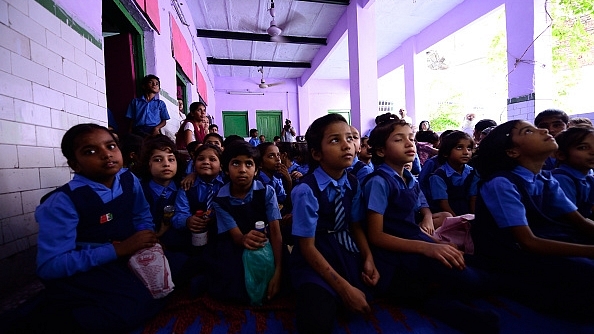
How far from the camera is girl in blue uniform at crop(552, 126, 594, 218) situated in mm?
1691

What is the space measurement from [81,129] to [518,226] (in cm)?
221

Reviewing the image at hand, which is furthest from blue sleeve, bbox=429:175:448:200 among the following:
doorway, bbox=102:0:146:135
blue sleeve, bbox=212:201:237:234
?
doorway, bbox=102:0:146:135

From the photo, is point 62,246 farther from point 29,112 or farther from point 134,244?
point 29,112

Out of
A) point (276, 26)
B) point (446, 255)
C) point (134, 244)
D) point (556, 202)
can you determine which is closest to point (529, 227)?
point (556, 202)

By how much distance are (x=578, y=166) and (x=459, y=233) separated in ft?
2.75

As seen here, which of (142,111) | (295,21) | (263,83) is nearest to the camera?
(142,111)

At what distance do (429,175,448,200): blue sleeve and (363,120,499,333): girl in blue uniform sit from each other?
76 centimetres

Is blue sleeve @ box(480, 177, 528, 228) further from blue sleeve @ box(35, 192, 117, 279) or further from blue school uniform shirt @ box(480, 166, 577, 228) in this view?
blue sleeve @ box(35, 192, 117, 279)

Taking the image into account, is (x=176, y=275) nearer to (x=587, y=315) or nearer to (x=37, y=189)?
(x=37, y=189)

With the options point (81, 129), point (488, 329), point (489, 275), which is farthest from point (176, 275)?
point (489, 275)

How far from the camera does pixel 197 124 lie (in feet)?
12.5

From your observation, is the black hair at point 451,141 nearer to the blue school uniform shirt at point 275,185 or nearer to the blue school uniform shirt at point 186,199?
the blue school uniform shirt at point 275,185

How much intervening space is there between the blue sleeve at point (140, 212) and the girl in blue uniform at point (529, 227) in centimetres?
197

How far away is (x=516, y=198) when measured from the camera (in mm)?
1365
